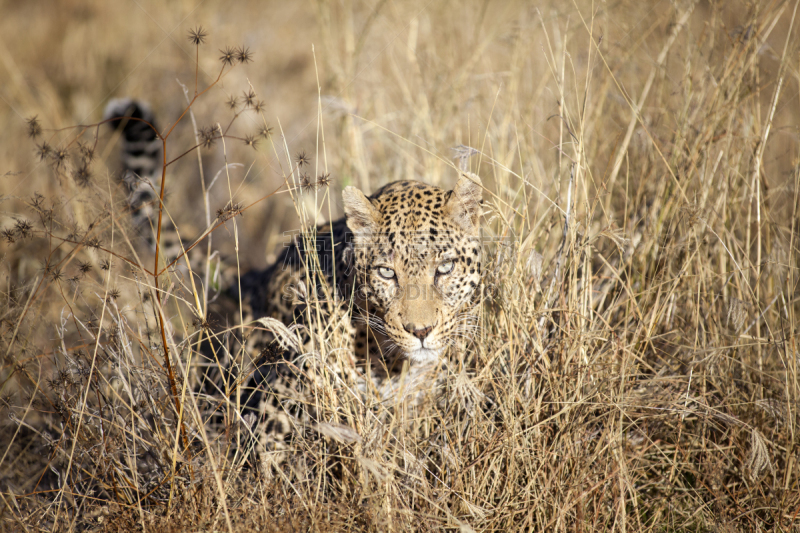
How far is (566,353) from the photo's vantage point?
295cm

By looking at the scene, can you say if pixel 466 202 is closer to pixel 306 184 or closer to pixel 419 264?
pixel 419 264

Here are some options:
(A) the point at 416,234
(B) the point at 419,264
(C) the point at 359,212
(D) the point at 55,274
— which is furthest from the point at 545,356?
(D) the point at 55,274

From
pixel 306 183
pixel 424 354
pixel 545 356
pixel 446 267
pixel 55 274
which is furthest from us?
pixel 446 267

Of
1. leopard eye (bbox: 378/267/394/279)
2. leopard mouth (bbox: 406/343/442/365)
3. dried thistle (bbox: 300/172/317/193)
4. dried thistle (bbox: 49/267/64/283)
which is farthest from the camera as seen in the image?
leopard eye (bbox: 378/267/394/279)

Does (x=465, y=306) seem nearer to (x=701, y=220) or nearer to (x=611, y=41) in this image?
(x=701, y=220)

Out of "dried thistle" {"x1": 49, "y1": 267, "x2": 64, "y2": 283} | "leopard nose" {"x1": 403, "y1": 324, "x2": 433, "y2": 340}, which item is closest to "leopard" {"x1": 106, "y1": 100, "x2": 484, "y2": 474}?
"leopard nose" {"x1": 403, "y1": 324, "x2": 433, "y2": 340}

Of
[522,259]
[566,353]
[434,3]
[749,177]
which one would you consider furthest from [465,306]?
[434,3]

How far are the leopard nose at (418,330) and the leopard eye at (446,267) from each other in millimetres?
378

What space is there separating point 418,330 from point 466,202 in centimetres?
83

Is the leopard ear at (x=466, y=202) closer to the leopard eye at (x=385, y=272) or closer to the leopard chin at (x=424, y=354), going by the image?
the leopard eye at (x=385, y=272)

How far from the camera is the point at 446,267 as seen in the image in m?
3.24

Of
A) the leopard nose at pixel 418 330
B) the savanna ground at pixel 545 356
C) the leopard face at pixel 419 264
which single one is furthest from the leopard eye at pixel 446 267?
the leopard nose at pixel 418 330

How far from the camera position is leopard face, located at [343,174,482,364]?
3092 millimetres

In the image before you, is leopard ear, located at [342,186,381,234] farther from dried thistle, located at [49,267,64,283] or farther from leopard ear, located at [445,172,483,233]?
dried thistle, located at [49,267,64,283]
